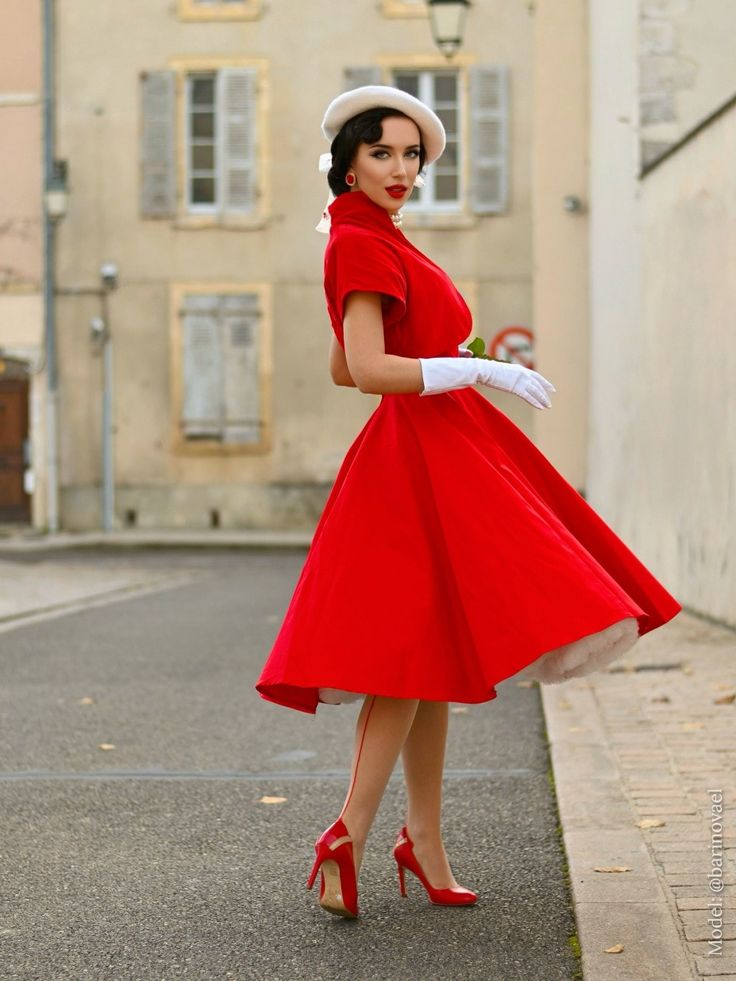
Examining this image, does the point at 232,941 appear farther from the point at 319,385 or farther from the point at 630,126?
the point at 319,385

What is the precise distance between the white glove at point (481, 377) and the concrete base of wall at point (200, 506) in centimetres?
2016

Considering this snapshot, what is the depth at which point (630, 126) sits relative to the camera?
12781mm

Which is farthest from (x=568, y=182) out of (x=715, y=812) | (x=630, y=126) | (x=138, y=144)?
(x=715, y=812)

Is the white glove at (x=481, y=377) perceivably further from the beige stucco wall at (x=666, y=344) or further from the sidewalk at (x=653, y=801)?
the beige stucco wall at (x=666, y=344)

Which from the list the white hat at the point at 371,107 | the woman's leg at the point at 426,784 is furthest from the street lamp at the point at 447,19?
the woman's leg at the point at 426,784

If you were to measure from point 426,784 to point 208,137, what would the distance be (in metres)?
21.0

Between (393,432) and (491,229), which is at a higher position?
(491,229)

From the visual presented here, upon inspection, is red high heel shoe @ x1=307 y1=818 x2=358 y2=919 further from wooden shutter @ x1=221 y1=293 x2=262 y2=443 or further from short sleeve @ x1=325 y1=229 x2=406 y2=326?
wooden shutter @ x1=221 y1=293 x2=262 y2=443

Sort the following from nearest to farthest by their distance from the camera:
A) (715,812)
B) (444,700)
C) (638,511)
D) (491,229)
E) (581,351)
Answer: (444,700), (715,812), (638,511), (581,351), (491,229)

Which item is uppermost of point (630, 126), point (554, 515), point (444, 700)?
point (630, 126)

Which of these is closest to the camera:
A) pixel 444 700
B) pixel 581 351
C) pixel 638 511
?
pixel 444 700

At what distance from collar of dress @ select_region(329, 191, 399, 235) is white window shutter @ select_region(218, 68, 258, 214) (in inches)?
806

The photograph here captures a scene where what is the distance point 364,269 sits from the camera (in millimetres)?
3473

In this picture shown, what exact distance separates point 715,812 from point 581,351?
1363cm
